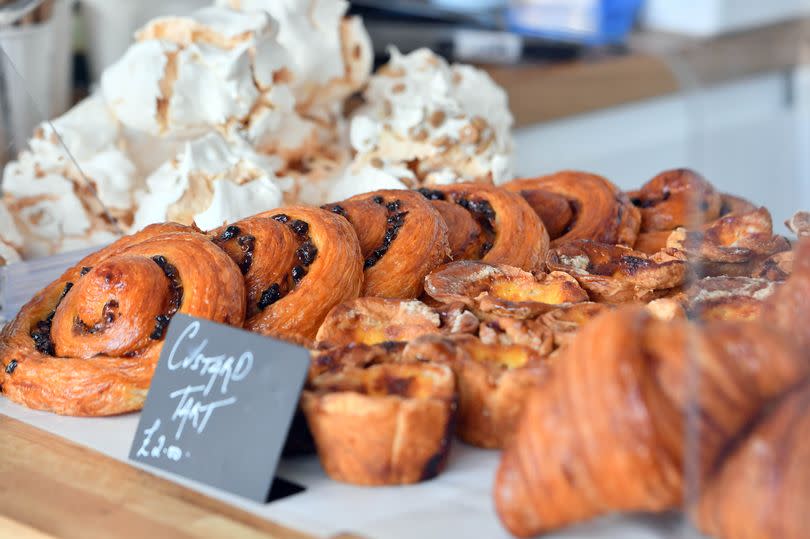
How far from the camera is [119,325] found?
133 centimetres

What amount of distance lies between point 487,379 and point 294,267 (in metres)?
0.42

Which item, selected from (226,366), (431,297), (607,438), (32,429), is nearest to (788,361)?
(607,438)

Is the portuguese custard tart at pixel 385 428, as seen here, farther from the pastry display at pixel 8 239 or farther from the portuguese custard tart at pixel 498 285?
the pastry display at pixel 8 239

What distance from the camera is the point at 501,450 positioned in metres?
1.13

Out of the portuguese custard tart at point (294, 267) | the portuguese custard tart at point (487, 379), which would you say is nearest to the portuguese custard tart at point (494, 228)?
the portuguese custard tart at point (294, 267)

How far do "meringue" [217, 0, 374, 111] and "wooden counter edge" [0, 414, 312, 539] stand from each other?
119 centimetres

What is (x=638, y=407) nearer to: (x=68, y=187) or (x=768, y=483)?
(x=768, y=483)

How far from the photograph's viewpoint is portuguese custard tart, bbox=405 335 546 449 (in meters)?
1.09

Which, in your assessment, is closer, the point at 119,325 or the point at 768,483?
the point at 768,483

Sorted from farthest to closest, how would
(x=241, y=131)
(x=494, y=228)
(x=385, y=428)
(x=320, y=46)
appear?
(x=320, y=46), (x=241, y=131), (x=494, y=228), (x=385, y=428)

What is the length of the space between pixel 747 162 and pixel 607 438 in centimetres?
28

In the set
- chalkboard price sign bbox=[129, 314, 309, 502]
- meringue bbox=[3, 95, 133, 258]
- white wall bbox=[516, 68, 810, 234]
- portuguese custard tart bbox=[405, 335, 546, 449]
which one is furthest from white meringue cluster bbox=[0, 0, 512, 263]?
white wall bbox=[516, 68, 810, 234]

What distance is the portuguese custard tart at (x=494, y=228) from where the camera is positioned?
62.1 inches

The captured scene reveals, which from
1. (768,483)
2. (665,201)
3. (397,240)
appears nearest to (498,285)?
(397,240)
